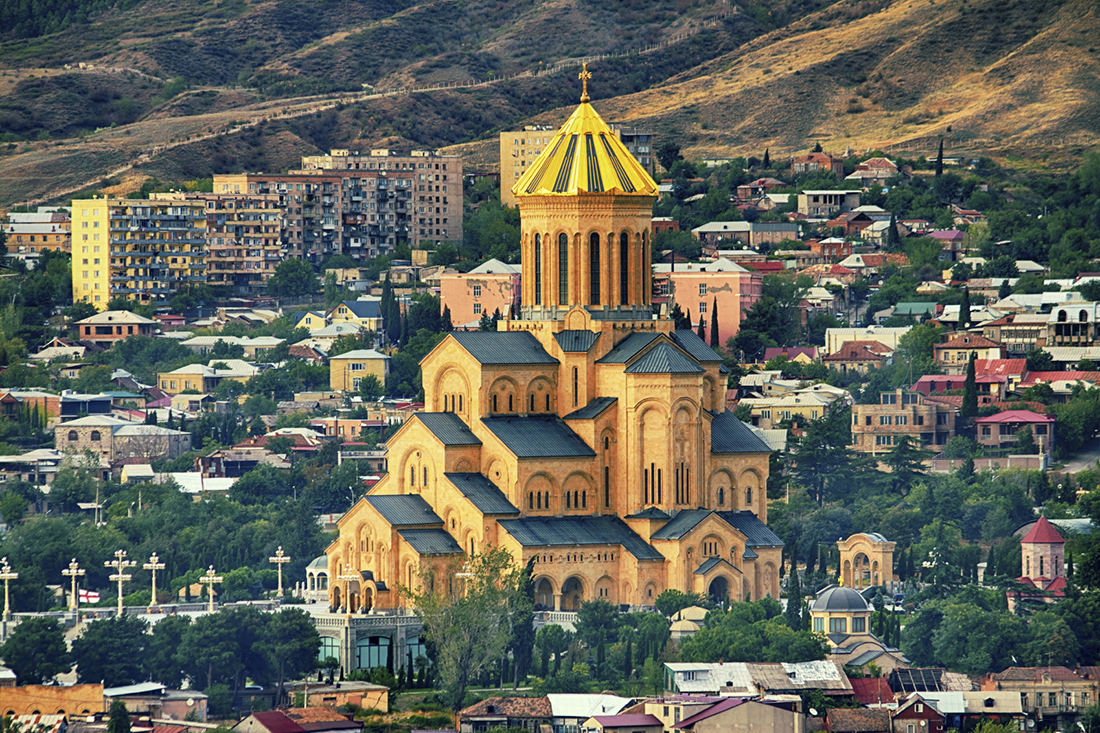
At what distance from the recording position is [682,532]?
262 feet

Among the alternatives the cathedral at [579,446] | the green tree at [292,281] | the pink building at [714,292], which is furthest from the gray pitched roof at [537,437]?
the green tree at [292,281]

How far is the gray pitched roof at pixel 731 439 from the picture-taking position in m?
84.2

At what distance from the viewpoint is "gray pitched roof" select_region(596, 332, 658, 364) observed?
82.5m

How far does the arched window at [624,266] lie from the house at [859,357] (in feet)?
141

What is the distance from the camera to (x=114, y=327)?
14175 cm

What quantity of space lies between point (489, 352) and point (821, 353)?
1954 inches

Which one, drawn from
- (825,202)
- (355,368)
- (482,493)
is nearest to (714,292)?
(355,368)

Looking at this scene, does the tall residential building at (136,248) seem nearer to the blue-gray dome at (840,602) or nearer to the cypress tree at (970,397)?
the cypress tree at (970,397)

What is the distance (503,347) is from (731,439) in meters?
7.23

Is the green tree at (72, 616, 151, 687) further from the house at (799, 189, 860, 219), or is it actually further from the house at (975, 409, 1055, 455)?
the house at (799, 189, 860, 219)

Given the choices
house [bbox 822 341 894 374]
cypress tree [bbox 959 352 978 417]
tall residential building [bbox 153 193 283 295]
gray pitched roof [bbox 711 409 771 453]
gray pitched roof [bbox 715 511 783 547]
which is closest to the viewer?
gray pitched roof [bbox 715 511 783 547]

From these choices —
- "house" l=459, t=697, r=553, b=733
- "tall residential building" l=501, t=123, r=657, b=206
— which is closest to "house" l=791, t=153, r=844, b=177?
"tall residential building" l=501, t=123, r=657, b=206

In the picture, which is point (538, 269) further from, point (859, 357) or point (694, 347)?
point (859, 357)

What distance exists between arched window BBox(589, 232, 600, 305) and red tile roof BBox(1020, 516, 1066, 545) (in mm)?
18375
